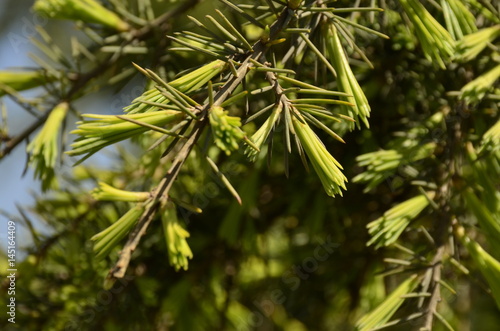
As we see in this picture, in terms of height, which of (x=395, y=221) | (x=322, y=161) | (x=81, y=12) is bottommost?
(x=395, y=221)

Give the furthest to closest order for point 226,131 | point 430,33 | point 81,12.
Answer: point 81,12, point 430,33, point 226,131

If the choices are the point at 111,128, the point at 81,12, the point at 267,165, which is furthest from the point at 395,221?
the point at 81,12

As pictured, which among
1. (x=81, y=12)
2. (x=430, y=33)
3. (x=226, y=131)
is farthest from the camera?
(x=81, y=12)

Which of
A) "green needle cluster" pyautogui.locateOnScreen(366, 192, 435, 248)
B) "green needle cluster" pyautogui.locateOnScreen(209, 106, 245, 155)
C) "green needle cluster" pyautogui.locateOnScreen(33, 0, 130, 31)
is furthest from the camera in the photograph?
"green needle cluster" pyautogui.locateOnScreen(33, 0, 130, 31)

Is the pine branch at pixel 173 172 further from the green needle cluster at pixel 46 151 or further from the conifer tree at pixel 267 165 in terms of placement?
the green needle cluster at pixel 46 151

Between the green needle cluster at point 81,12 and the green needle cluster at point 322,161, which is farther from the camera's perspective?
the green needle cluster at point 81,12

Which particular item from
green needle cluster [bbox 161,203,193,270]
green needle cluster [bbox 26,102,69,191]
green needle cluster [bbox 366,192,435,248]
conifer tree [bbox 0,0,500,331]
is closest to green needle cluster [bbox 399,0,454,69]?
conifer tree [bbox 0,0,500,331]

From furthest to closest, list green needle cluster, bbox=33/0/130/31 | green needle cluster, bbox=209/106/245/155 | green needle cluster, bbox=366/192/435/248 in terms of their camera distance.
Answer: green needle cluster, bbox=33/0/130/31, green needle cluster, bbox=366/192/435/248, green needle cluster, bbox=209/106/245/155

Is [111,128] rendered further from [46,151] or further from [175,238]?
[46,151]

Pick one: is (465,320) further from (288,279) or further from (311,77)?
(311,77)

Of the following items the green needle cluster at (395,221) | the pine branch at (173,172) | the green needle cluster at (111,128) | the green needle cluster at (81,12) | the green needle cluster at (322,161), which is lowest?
the green needle cluster at (395,221)

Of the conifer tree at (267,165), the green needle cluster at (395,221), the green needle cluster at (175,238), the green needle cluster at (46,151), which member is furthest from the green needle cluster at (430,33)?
the green needle cluster at (46,151)

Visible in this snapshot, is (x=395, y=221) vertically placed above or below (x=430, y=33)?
below

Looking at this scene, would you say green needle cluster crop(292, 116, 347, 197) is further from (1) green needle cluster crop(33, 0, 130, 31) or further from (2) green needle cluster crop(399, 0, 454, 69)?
(1) green needle cluster crop(33, 0, 130, 31)
